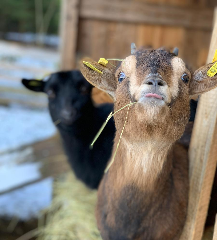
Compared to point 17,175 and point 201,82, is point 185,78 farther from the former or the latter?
point 17,175

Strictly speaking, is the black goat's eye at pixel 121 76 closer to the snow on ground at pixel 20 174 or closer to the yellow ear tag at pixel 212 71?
the yellow ear tag at pixel 212 71

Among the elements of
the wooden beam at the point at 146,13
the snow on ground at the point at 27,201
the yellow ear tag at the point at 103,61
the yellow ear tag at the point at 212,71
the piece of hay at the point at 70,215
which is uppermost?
the wooden beam at the point at 146,13

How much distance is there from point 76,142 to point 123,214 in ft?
5.60

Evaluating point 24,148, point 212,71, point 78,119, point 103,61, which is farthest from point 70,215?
point 212,71

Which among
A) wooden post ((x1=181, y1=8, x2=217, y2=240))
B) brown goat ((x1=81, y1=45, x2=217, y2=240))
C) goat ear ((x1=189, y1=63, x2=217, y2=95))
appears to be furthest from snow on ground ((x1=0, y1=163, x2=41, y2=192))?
goat ear ((x1=189, y1=63, x2=217, y2=95))

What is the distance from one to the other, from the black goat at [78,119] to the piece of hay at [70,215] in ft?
1.00

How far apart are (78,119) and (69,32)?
285cm

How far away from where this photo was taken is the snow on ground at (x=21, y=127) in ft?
18.9

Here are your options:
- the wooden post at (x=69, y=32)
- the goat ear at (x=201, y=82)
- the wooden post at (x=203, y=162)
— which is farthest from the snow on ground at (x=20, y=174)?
the goat ear at (x=201, y=82)

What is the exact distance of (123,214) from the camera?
7.16 ft

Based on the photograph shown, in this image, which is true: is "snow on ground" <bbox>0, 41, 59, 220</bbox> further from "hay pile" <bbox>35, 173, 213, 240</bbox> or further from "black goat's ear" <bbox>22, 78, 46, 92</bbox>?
"black goat's ear" <bbox>22, 78, 46, 92</bbox>

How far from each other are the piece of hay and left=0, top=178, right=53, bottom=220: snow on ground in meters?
0.25

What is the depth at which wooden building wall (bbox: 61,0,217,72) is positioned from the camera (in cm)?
594

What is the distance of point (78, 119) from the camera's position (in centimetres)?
368
